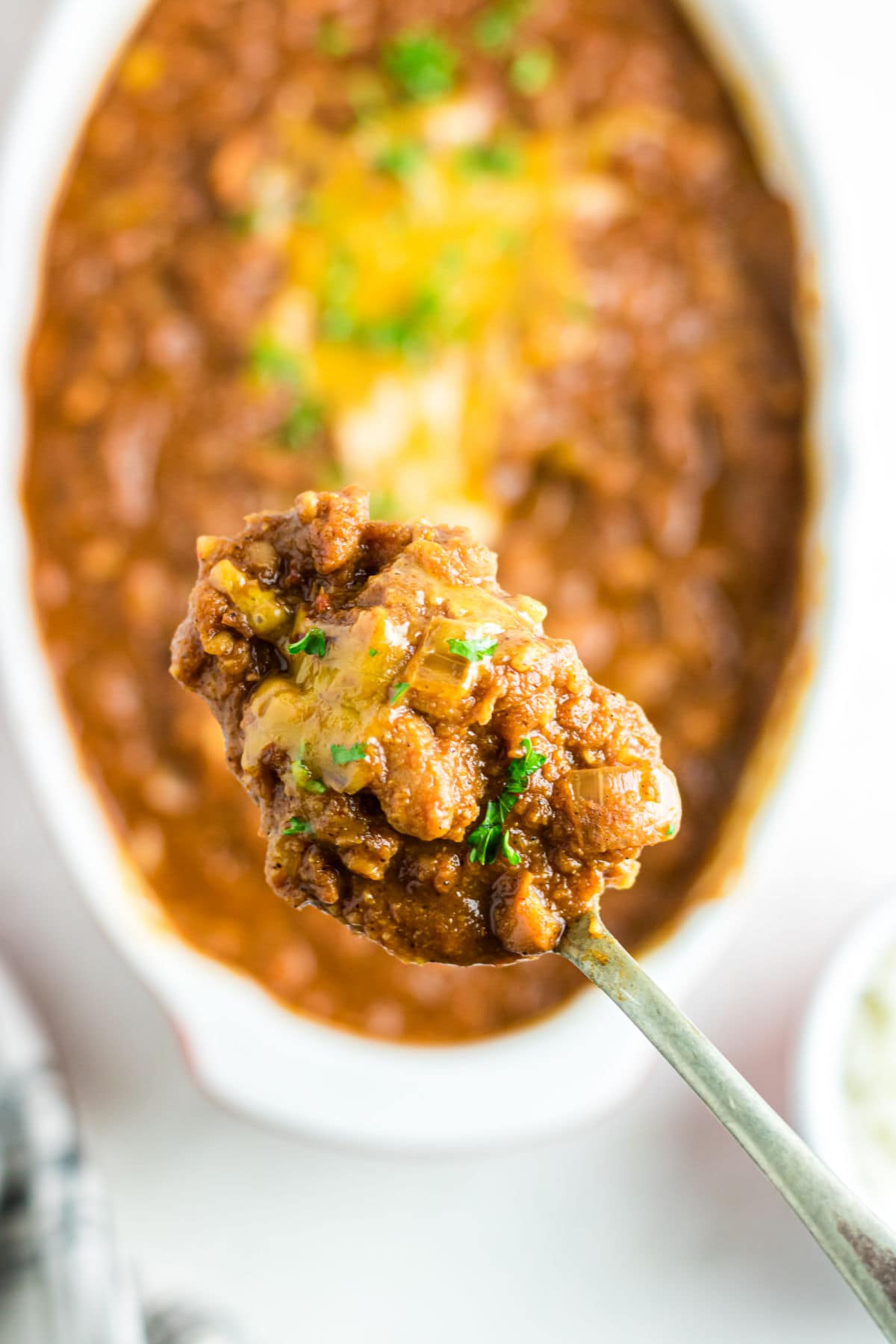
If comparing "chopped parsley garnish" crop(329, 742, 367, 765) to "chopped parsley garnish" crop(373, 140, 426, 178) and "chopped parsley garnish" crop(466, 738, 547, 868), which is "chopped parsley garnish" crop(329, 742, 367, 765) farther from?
"chopped parsley garnish" crop(373, 140, 426, 178)

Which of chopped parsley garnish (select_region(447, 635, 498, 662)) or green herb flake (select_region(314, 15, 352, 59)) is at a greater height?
green herb flake (select_region(314, 15, 352, 59))

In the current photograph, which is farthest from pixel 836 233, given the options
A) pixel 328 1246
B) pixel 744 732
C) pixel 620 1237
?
pixel 328 1246

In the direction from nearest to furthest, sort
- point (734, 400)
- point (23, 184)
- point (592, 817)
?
point (592, 817) < point (23, 184) < point (734, 400)

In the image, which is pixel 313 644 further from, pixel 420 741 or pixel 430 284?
pixel 430 284

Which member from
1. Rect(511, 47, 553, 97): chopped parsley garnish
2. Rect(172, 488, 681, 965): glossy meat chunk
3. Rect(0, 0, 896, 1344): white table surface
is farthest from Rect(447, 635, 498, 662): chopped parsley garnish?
Rect(511, 47, 553, 97): chopped parsley garnish

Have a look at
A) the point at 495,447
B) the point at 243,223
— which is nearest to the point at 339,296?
the point at 243,223

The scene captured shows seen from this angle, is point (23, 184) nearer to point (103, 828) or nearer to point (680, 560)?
point (103, 828)

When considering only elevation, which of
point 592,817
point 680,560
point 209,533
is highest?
point 209,533
